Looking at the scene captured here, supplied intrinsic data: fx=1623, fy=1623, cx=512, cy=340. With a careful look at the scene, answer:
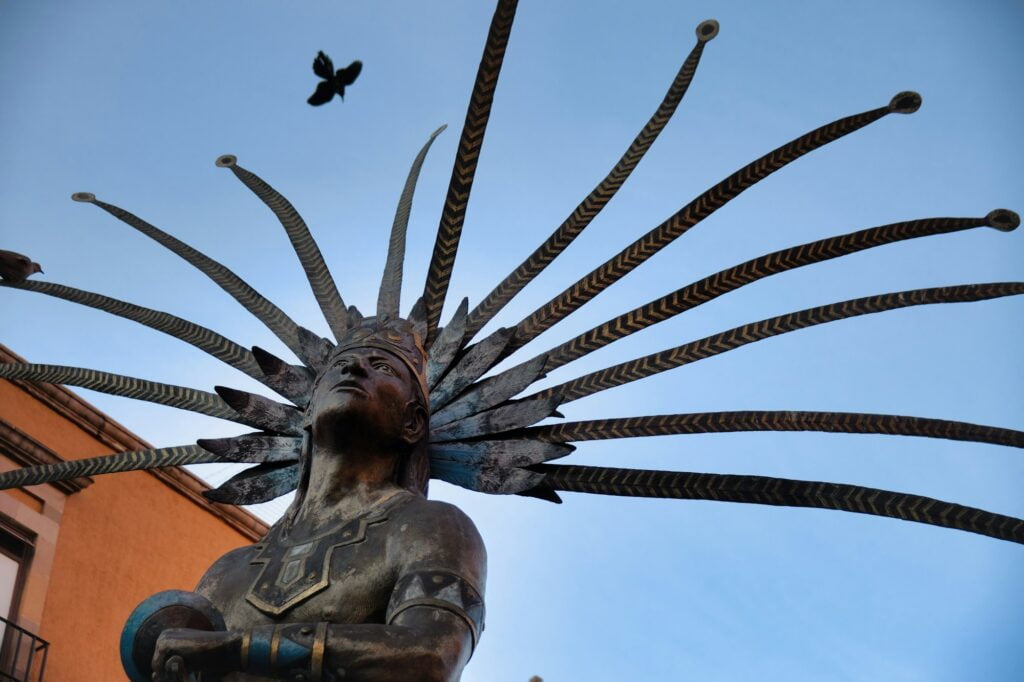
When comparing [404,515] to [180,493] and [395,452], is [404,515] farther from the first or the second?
[180,493]

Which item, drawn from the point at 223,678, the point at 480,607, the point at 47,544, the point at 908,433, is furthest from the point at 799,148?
the point at 47,544

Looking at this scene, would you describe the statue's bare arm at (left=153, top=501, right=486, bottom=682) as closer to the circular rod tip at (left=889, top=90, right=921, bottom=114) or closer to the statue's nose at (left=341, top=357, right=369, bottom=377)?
the statue's nose at (left=341, top=357, right=369, bottom=377)

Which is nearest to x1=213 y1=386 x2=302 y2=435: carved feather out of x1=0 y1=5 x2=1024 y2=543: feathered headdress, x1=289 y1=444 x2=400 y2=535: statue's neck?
x1=0 y1=5 x2=1024 y2=543: feathered headdress

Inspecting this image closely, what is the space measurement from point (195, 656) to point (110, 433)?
11008 millimetres

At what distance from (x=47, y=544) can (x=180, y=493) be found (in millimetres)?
1936

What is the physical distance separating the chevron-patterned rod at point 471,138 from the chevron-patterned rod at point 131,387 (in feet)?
4.38

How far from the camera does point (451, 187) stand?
7965mm

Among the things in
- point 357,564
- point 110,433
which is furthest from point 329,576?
point 110,433

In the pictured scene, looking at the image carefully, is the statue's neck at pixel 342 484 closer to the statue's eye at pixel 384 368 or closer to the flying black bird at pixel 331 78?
the statue's eye at pixel 384 368

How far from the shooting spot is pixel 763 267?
7801 millimetres

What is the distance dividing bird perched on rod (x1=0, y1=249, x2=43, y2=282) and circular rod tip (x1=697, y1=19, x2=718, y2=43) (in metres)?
7.86

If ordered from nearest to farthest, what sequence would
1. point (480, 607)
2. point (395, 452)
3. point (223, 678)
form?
1. point (223, 678)
2. point (480, 607)
3. point (395, 452)

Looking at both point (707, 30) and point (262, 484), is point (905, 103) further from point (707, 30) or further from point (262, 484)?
point (262, 484)

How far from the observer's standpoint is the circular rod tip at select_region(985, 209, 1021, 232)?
7676mm
